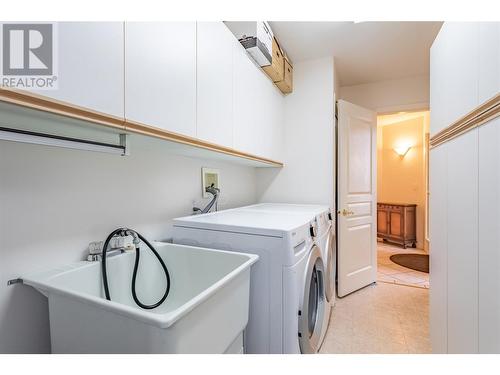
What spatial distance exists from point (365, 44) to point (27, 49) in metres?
2.51

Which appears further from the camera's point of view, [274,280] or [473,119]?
[274,280]

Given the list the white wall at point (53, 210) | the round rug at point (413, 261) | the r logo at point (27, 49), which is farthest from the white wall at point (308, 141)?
the r logo at point (27, 49)

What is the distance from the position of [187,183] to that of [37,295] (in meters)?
0.98

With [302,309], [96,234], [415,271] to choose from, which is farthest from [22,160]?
[415,271]

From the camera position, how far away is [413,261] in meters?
3.66

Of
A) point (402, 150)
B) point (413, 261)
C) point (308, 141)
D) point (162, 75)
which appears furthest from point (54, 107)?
point (402, 150)

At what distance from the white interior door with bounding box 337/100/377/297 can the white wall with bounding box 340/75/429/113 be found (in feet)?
0.93

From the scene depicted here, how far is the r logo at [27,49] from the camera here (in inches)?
25.0

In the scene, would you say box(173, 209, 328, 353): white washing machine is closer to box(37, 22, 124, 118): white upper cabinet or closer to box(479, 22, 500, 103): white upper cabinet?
box(37, 22, 124, 118): white upper cabinet

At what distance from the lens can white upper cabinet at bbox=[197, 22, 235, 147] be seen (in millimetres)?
1262

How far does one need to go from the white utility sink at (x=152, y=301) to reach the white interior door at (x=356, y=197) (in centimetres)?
180

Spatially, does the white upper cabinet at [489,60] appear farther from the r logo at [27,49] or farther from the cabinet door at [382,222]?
the cabinet door at [382,222]

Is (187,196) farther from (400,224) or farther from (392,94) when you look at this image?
(400,224)
